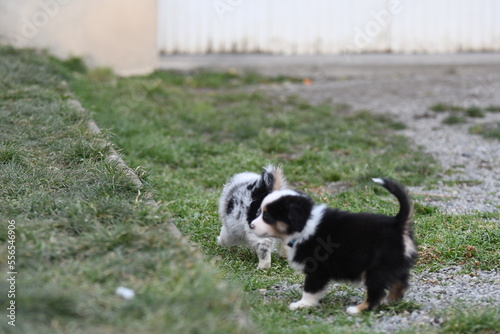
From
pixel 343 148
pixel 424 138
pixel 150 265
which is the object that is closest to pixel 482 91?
pixel 424 138

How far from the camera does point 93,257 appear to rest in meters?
3.86

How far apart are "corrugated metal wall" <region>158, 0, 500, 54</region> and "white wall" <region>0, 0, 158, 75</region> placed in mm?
492

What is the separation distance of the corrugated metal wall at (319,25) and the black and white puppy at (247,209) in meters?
7.65

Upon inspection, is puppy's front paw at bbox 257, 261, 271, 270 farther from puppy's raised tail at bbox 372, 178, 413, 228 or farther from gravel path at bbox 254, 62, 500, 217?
gravel path at bbox 254, 62, 500, 217

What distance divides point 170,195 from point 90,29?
6263mm

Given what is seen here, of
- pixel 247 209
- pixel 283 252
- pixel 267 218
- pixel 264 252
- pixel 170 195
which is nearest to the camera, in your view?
pixel 267 218

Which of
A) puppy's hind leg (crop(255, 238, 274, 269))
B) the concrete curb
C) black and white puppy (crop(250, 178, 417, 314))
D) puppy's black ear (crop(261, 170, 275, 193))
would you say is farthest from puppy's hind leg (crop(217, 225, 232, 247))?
black and white puppy (crop(250, 178, 417, 314))

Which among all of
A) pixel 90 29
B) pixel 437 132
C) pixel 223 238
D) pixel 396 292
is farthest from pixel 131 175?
pixel 90 29

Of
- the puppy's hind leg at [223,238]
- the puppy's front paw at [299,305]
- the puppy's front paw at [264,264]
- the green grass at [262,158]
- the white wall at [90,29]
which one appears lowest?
the puppy's front paw at [264,264]

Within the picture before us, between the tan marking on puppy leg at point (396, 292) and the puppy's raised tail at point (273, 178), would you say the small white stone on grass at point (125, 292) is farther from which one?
the puppy's raised tail at point (273, 178)

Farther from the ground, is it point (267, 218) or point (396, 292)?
point (267, 218)

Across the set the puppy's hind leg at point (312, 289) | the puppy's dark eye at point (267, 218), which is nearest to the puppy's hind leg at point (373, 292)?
the puppy's hind leg at point (312, 289)

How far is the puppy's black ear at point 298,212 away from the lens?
172 inches

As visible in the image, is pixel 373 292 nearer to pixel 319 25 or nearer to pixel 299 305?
pixel 299 305
